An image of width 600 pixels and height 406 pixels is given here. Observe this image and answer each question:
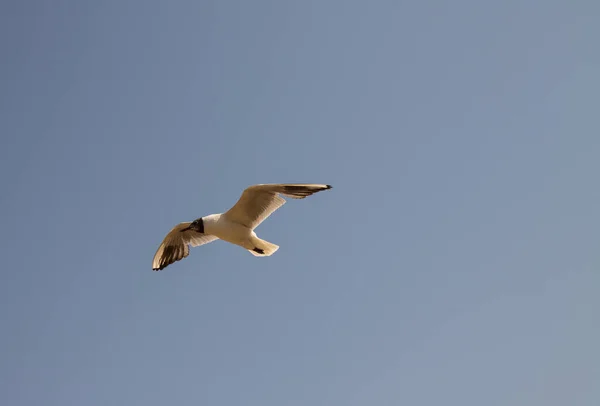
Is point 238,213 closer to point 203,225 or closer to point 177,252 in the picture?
point 203,225

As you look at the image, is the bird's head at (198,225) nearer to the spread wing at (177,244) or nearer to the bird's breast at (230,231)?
the bird's breast at (230,231)

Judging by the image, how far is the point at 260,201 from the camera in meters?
14.3

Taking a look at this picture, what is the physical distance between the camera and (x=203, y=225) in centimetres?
1531

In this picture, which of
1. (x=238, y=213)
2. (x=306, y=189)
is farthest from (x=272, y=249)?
(x=306, y=189)

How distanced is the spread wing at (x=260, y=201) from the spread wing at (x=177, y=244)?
1.92 meters

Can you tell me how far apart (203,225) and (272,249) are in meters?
1.58

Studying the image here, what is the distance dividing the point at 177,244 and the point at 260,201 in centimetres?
304

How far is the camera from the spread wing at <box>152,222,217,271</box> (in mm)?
16344

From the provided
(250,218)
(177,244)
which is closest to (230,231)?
(250,218)

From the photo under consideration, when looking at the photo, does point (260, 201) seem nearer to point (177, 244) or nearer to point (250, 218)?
point (250, 218)

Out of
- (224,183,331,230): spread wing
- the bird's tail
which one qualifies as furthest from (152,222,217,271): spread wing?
(224,183,331,230): spread wing

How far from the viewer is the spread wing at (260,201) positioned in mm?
13586

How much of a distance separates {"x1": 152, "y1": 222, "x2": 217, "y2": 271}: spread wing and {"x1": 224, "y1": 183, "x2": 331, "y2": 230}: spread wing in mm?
1923

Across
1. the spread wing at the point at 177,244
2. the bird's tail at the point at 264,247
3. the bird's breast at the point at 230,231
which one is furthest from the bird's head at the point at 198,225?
the bird's tail at the point at 264,247
